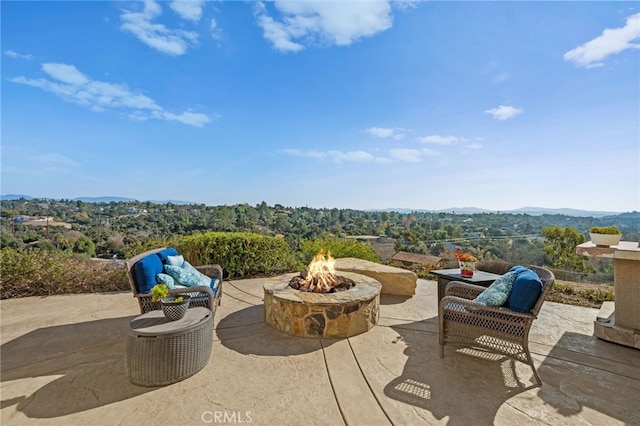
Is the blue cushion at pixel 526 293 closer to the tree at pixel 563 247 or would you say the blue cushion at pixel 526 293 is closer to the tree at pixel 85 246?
the tree at pixel 563 247

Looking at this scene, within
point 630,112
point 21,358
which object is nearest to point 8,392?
point 21,358

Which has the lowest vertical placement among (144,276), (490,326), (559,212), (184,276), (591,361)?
(591,361)

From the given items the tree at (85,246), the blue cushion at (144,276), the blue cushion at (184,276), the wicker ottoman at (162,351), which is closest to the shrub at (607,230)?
the wicker ottoman at (162,351)

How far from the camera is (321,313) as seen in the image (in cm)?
351

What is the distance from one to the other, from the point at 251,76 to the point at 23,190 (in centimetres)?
924

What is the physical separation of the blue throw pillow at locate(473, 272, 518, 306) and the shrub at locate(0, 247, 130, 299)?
6.72 meters

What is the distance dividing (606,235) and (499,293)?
7.17 ft

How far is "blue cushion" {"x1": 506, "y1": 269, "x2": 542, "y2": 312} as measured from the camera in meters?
2.77

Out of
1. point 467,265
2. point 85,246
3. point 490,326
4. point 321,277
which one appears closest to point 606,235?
point 467,265

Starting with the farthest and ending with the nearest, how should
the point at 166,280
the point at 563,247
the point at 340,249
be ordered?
the point at 563,247 → the point at 340,249 → the point at 166,280

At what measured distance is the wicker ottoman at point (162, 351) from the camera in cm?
241

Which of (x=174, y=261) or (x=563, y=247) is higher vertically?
(x=174, y=261)

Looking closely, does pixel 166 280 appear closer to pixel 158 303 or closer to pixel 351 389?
pixel 158 303

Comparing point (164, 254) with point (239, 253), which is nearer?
point (164, 254)
